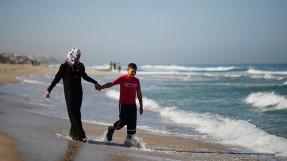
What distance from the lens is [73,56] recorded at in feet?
24.2

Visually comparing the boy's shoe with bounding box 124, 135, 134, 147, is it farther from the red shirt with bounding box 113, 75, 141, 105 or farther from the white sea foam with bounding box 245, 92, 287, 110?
the white sea foam with bounding box 245, 92, 287, 110

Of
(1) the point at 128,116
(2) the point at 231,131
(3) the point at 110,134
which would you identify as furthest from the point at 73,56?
(2) the point at 231,131

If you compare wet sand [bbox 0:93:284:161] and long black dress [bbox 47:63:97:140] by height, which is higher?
long black dress [bbox 47:63:97:140]

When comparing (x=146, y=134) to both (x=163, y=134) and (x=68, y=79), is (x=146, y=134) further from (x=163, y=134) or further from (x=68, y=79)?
(x=68, y=79)

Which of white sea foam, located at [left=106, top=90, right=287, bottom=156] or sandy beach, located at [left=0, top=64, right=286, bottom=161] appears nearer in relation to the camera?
sandy beach, located at [left=0, top=64, right=286, bottom=161]

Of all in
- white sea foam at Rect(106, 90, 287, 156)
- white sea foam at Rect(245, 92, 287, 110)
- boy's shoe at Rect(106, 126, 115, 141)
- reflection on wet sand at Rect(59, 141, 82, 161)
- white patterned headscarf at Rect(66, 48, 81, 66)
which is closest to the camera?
reflection on wet sand at Rect(59, 141, 82, 161)

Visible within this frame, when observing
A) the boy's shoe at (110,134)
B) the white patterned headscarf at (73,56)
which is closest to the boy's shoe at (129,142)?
the boy's shoe at (110,134)

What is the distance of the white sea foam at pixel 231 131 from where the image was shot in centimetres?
912

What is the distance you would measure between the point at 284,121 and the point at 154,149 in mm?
6761

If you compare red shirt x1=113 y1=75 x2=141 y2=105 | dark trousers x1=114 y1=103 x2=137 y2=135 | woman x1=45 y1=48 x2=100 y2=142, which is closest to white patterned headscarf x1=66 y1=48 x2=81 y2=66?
woman x1=45 y1=48 x2=100 y2=142

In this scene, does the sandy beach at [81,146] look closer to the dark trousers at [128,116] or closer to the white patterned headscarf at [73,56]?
the dark trousers at [128,116]

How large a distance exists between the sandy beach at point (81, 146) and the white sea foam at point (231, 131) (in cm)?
79

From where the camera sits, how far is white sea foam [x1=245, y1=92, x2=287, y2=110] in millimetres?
17375

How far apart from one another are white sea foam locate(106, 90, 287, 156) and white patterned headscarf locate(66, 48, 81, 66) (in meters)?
3.94
